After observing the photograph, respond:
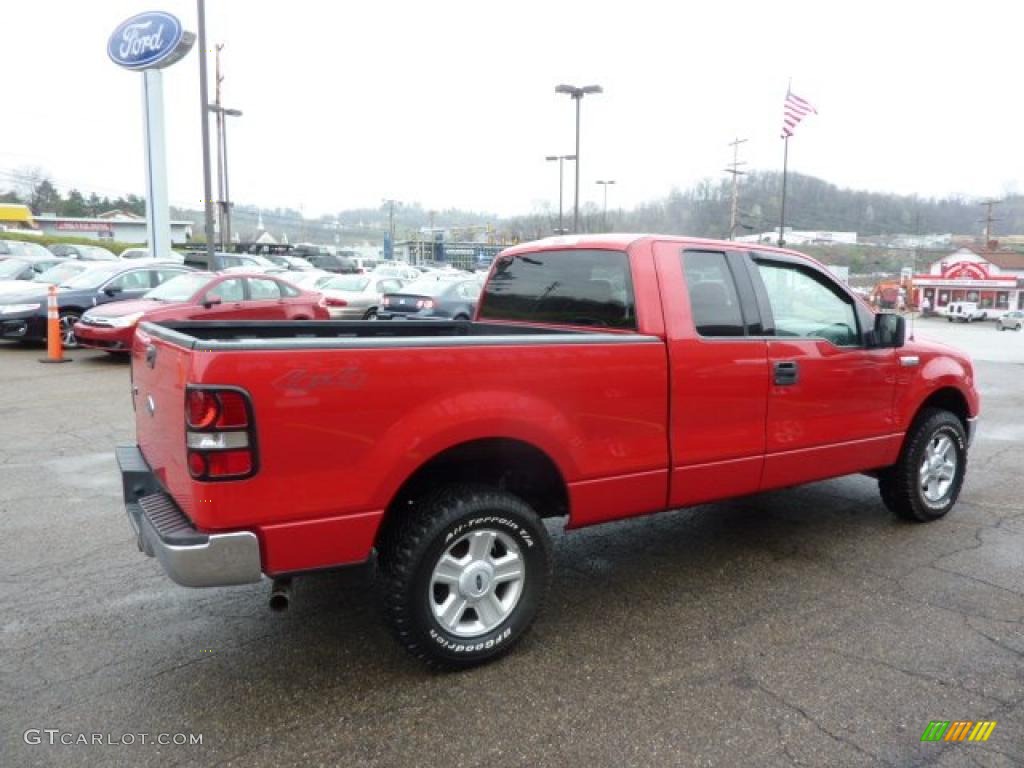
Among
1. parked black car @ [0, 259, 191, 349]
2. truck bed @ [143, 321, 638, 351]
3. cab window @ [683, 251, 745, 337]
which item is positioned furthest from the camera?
parked black car @ [0, 259, 191, 349]

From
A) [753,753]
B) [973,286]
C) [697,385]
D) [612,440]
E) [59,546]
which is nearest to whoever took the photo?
[753,753]

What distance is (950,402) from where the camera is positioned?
5414mm

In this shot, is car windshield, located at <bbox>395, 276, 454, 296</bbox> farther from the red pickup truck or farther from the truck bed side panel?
the truck bed side panel

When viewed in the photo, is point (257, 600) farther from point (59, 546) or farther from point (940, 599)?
point (940, 599)

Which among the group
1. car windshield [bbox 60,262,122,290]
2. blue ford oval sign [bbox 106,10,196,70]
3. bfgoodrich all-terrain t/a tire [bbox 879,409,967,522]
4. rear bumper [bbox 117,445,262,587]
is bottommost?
bfgoodrich all-terrain t/a tire [bbox 879,409,967,522]

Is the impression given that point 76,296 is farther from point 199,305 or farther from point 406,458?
point 406,458

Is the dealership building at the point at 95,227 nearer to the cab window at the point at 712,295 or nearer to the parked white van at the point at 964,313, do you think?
the parked white van at the point at 964,313

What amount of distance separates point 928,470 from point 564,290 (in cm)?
283

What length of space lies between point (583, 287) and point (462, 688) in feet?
7.09

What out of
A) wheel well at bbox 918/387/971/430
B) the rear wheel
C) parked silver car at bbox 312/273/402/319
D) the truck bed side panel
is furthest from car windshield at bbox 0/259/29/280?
wheel well at bbox 918/387/971/430

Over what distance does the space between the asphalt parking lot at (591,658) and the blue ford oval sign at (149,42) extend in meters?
26.5

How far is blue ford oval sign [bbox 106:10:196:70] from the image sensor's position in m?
27.0

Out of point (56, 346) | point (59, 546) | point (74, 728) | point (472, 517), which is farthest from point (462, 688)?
point (56, 346)

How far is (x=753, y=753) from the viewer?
8.96 feet
